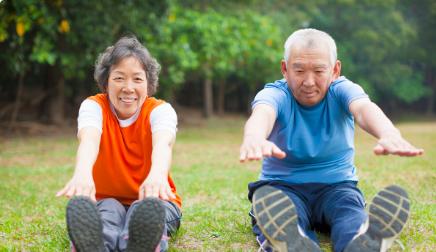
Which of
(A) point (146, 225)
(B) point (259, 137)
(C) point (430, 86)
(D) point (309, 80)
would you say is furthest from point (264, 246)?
(C) point (430, 86)

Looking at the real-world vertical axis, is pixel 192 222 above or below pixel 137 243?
below

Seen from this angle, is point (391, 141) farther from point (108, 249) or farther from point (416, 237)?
point (108, 249)

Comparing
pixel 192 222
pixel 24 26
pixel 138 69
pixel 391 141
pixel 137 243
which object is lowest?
pixel 192 222

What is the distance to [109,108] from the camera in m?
3.41

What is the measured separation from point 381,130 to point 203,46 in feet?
37.2

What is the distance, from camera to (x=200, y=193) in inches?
225

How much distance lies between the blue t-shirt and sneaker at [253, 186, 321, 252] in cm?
70

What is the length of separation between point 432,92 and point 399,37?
4536 millimetres

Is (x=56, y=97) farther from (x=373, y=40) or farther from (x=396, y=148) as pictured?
(x=373, y=40)

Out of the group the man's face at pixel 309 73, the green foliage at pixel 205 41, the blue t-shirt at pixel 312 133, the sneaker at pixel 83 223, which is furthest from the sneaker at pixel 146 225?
the green foliage at pixel 205 41

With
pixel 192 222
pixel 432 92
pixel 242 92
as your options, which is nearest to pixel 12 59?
pixel 192 222

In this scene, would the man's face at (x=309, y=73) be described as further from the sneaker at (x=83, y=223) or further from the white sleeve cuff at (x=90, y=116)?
the sneaker at (x=83, y=223)

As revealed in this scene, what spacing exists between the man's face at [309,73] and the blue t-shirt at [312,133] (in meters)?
0.06

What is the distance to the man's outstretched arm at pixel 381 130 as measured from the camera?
2598mm
